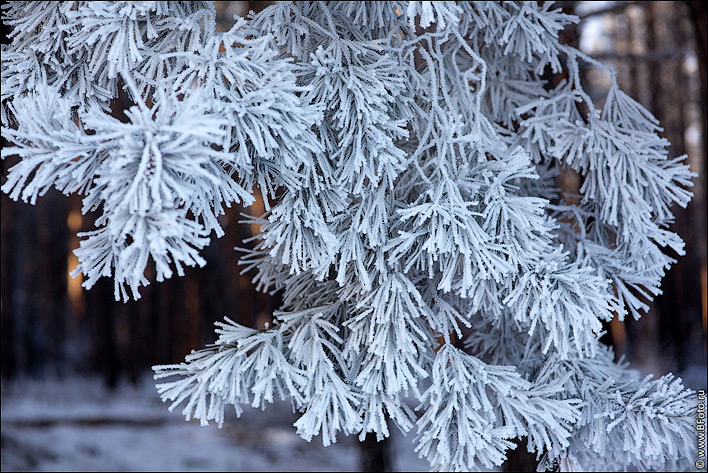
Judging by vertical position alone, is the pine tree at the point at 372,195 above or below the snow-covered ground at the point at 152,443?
above

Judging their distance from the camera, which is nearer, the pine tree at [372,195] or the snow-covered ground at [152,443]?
the pine tree at [372,195]

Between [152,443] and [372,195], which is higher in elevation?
[372,195]

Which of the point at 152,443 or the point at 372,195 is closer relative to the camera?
the point at 372,195

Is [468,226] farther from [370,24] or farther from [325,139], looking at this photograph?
[370,24]

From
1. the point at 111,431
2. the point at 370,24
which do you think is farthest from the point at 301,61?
the point at 111,431
